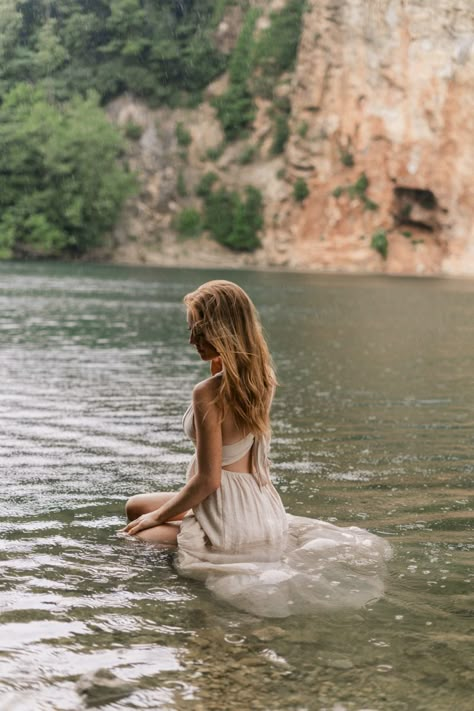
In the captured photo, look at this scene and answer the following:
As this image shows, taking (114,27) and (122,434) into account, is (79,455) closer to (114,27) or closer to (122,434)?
(122,434)

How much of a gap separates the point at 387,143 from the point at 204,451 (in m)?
57.4

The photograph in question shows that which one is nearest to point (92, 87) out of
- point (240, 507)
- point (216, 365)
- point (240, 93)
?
point (240, 93)

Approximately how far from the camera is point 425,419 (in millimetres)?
10734

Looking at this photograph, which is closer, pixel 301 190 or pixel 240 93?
pixel 301 190

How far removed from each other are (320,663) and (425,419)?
7174 mm

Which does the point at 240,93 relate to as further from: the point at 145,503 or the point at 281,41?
the point at 145,503

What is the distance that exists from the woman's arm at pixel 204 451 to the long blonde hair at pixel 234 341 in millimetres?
67

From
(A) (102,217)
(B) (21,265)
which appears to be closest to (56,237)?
(A) (102,217)

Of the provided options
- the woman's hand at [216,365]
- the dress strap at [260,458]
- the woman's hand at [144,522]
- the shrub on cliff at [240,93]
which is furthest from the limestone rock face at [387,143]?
the woman's hand at [216,365]

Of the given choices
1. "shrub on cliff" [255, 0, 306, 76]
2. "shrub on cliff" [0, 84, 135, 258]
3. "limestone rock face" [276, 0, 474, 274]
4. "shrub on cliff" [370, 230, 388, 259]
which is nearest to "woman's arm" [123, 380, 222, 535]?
"limestone rock face" [276, 0, 474, 274]

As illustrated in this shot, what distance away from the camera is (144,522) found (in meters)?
5.32

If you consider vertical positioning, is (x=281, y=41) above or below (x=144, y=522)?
above

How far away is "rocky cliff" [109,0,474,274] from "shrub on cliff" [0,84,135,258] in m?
3.65

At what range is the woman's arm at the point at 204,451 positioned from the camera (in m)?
4.58
